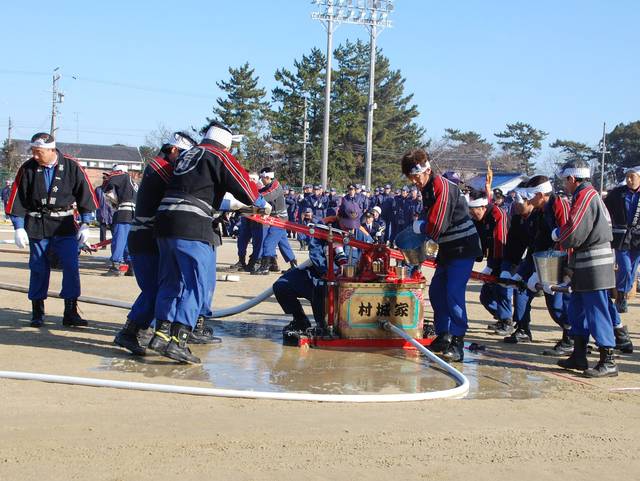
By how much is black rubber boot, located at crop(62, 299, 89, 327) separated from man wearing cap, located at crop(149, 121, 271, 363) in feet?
6.66

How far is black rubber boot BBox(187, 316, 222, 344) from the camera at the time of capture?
7727 mm

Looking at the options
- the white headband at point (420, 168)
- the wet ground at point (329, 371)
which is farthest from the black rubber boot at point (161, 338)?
the white headband at point (420, 168)

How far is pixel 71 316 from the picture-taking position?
27.3ft

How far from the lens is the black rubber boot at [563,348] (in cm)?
792

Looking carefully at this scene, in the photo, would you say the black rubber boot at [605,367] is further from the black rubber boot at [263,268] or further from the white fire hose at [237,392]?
the black rubber boot at [263,268]

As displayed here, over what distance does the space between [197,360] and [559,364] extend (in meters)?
3.14

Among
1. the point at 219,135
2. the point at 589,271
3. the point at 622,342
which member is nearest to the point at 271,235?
the point at 622,342

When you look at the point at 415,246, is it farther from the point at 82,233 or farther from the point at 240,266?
the point at 240,266

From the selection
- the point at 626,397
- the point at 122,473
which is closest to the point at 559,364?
the point at 626,397

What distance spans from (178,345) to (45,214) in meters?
2.45

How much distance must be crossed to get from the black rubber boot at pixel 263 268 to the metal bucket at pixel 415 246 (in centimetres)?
737

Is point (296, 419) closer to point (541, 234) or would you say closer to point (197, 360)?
point (197, 360)

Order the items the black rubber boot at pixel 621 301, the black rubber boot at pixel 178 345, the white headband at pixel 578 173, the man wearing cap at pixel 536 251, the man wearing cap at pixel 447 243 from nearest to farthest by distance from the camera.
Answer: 1. the black rubber boot at pixel 178 345
2. the white headband at pixel 578 173
3. the man wearing cap at pixel 447 243
4. the man wearing cap at pixel 536 251
5. the black rubber boot at pixel 621 301

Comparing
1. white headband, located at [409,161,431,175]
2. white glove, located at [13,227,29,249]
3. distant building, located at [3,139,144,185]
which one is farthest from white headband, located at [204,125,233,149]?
distant building, located at [3,139,144,185]
